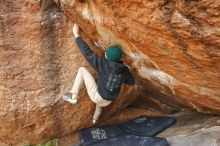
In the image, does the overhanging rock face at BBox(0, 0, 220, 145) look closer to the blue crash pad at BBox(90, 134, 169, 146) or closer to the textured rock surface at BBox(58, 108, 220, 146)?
the textured rock surface at BBox(58, 108, 220, 146)

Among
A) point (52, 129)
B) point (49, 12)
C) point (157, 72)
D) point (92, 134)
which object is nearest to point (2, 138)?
point (52, 129)

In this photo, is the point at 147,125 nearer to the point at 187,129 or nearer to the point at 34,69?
the point at 187,129

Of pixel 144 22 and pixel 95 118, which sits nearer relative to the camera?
pixel 144 22

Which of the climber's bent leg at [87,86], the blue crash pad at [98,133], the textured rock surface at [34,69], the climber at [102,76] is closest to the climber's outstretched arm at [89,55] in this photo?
the climber at [102,76]

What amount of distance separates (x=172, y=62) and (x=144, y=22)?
0.62 meters

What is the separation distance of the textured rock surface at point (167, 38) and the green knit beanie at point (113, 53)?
0.34ft

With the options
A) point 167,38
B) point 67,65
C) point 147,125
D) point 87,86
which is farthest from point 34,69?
point 167,38

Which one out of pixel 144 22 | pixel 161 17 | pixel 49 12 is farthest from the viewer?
pixel 49 12

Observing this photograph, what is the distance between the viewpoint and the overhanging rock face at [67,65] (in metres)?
3.79

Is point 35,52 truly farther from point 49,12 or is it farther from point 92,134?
point 92,134

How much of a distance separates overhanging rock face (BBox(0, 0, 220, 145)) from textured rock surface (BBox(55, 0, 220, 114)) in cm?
1

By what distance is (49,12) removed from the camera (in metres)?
4.73

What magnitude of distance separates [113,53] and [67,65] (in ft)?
2.99

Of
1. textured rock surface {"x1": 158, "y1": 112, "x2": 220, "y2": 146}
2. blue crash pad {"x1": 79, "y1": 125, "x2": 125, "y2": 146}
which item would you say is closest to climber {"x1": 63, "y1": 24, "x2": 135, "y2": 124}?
blue crash pad {"x1": 79, "y1": 125, "x2": 125, "y2": 146}
